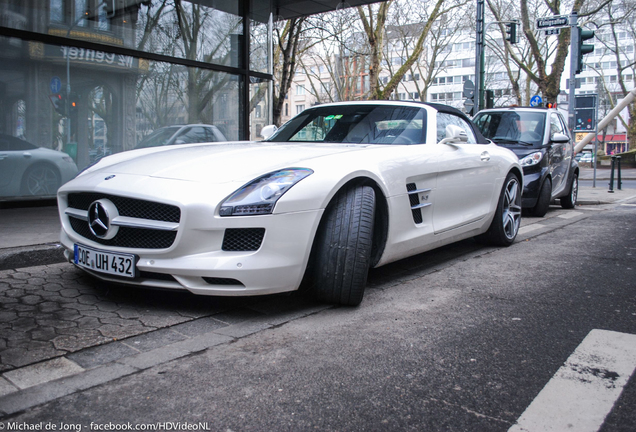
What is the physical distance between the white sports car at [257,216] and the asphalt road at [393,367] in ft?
1.08

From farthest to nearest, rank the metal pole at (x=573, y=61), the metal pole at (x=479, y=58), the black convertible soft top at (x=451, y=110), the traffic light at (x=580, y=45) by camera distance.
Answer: the metal pole at (x=479, y=58) < the metal pole at (x=573, y=61) < the traffic light at (x=580, y=45) < the black convertible soft top at (x=451, y=110)

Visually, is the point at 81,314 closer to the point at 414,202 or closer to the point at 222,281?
the point at 222,281

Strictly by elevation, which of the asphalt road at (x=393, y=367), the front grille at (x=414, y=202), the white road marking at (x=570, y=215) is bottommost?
the white road marking at (x=570, y=215)

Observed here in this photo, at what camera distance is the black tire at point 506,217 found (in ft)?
18.4

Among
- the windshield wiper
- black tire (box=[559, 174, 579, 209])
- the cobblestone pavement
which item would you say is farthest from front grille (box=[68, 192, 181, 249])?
black tire (box=[559, 174, 579, 209])

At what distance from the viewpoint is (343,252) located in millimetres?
3346

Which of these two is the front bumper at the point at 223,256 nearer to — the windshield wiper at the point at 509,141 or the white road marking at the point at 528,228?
the white road marking at the point at 528,228

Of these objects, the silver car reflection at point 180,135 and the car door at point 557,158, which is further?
the silver car reflection at point 180,135

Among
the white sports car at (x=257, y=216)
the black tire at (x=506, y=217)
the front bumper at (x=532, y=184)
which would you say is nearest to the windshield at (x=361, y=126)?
the white sports car at (x=257, y=216)

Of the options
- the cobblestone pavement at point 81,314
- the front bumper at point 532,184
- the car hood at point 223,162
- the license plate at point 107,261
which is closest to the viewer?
the cobblestone pavement at point 81,314

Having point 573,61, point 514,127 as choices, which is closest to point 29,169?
point 514,127

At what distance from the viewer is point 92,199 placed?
354 cm

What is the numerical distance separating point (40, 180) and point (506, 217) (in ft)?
22.9

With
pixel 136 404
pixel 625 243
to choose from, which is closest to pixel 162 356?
pixel 136 404
